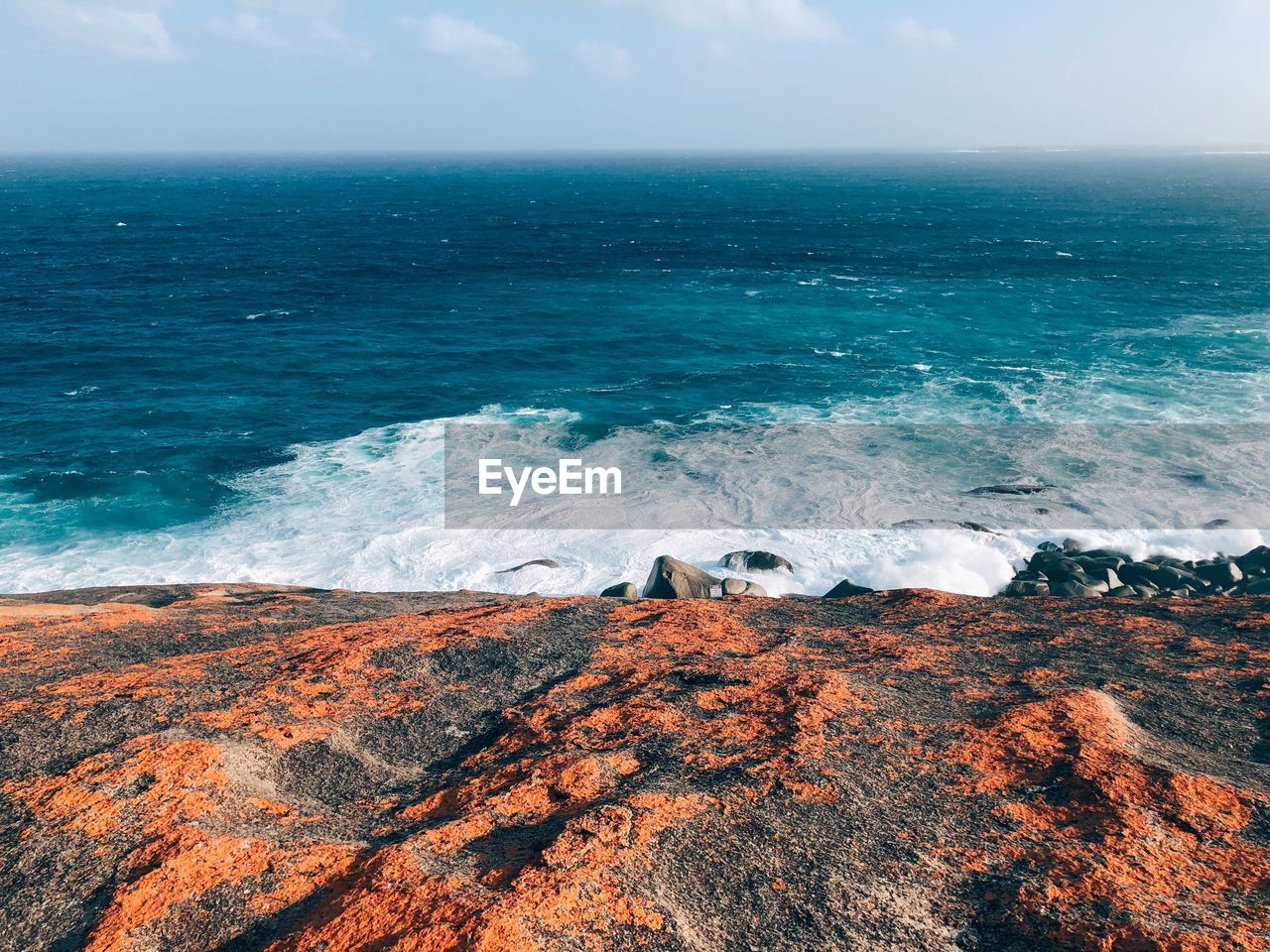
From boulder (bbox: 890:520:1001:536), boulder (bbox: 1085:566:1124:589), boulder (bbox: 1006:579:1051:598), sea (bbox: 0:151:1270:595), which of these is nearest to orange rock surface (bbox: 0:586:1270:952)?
boulder (bbox: 1006:579:1051:598)

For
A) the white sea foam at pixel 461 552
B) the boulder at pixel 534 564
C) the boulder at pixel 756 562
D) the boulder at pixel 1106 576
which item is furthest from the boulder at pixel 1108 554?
the boulder at pixel 534 564

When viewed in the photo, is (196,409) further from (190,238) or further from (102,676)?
(190,238)

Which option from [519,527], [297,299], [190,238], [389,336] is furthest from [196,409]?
[190,238]

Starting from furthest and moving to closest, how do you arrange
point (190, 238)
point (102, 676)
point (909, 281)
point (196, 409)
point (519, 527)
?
point (190, 238) < point (909, 281) < point (196, 409) < point (519, 527) < point (102, 676)

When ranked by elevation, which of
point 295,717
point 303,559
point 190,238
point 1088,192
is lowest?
point 303,559

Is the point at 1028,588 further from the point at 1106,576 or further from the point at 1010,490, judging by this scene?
the point at 1010,490

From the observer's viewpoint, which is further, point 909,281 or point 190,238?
point 190,238
